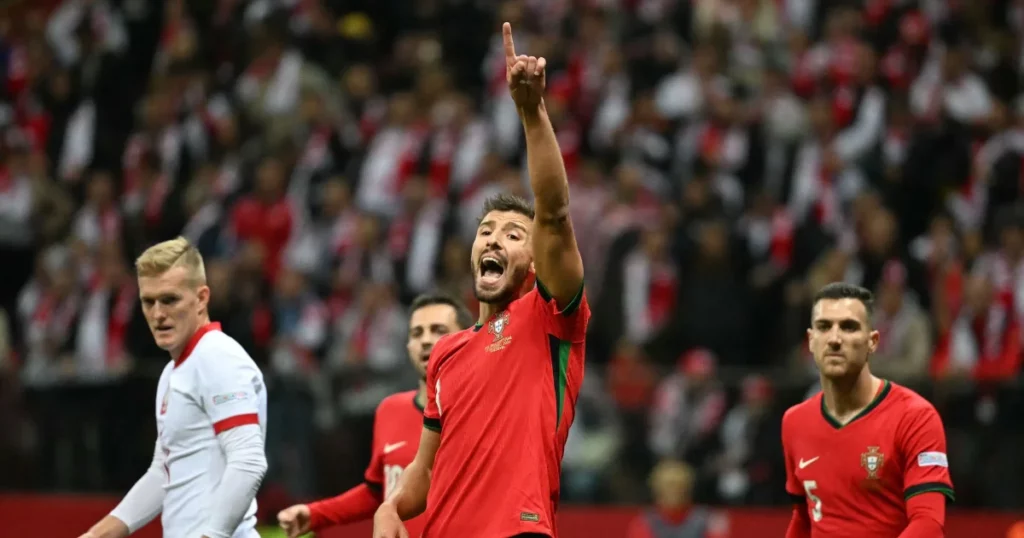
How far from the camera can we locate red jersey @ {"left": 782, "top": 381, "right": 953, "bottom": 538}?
7477mm

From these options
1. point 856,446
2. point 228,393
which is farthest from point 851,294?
point 228,393

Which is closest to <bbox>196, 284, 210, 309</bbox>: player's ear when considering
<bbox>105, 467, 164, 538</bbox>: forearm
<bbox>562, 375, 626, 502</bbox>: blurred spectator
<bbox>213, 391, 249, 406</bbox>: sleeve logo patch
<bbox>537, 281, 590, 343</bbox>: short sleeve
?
<bbox>213, 391, 249, 406</bbox>: sleeve logo patch

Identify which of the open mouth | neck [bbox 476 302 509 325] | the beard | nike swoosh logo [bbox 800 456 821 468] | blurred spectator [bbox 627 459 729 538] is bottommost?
blurred spectator [bbox 627 459 729 538]

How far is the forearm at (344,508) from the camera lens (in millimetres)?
8258

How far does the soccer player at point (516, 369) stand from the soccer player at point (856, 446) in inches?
87.6

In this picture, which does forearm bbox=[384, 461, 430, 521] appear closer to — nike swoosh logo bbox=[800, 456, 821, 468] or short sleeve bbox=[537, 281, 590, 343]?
short sleeve bbox=[537, 281, 590, 343]

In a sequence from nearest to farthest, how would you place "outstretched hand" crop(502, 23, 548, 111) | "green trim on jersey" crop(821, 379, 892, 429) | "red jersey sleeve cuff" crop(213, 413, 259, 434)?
"outstretched hand" crop(502, 23, 548, 111) < "red jersey sleeve cuff" crop(213, 413, 259, 434) < "green trim on jersey" crop(821, 379, 892, 429)

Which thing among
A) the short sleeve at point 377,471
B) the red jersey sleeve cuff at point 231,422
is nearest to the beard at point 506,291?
the red jersey sleeve cuff at point 231,422

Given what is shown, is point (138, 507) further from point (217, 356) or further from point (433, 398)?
point (433, 398)

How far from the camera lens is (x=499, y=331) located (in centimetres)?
616

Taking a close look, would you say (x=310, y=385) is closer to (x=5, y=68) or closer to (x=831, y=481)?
(x=831, y=481)

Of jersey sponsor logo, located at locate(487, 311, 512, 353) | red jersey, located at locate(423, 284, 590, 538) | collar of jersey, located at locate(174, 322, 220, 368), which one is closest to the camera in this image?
red jersey, located at locate(423, 284, 590, 538)

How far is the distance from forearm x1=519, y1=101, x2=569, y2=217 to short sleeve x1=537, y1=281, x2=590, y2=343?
0.34 meters

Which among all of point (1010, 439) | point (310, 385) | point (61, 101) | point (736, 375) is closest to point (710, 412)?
point (736, 375)
